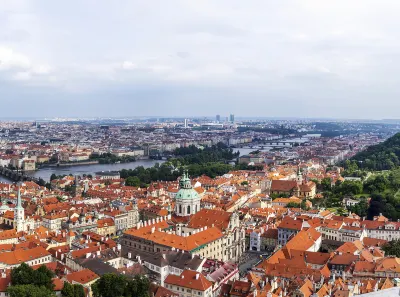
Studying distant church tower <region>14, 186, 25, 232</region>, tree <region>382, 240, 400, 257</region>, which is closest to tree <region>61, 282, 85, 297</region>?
distant church tower <region>14, 186, 25, 232</region>

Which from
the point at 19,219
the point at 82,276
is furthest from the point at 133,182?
the point at 82,276

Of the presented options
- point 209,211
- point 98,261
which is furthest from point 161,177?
point 98,261

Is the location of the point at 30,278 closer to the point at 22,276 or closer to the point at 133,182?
the point at 22,276

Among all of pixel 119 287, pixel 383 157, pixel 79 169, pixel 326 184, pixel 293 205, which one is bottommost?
pixel 79 169

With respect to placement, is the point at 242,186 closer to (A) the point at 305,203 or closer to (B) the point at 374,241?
(A) the point at 305,203

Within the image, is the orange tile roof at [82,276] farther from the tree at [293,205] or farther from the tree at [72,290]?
the tree at [293,205]

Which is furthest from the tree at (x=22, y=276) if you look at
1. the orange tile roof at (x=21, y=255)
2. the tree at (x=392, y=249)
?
the tree at (x=392, y=249)
